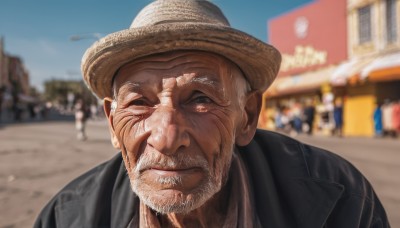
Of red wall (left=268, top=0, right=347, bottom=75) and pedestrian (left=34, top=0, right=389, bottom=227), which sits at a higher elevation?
red wall (left=268, top=0, right=347, bottom=75)

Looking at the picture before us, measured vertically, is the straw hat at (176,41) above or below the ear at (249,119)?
above

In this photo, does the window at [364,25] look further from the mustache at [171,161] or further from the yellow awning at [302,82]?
the mustache at [171,161]

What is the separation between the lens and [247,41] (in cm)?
152

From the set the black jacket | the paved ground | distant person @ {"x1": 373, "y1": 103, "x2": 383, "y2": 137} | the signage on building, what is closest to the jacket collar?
the black jacket

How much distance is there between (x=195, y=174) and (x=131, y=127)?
0.37m

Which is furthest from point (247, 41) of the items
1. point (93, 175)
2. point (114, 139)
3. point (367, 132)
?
point (367, 132)

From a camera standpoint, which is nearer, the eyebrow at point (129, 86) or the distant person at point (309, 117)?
the eyebrow at point (129, 86)

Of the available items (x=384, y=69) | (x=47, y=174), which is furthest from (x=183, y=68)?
(x=384, y=69)

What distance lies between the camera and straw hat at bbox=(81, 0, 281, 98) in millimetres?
1413

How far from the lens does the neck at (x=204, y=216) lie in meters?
1.69

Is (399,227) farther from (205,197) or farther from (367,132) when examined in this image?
(367,132)

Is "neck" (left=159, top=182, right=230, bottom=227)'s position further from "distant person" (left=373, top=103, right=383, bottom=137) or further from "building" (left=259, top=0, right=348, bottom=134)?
"building" (left=259, top=0, right=348, bottom=134)

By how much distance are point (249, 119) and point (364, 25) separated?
16.7m

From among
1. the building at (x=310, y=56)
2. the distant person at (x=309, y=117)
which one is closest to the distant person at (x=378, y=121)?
the building at (x=310, y=56)
